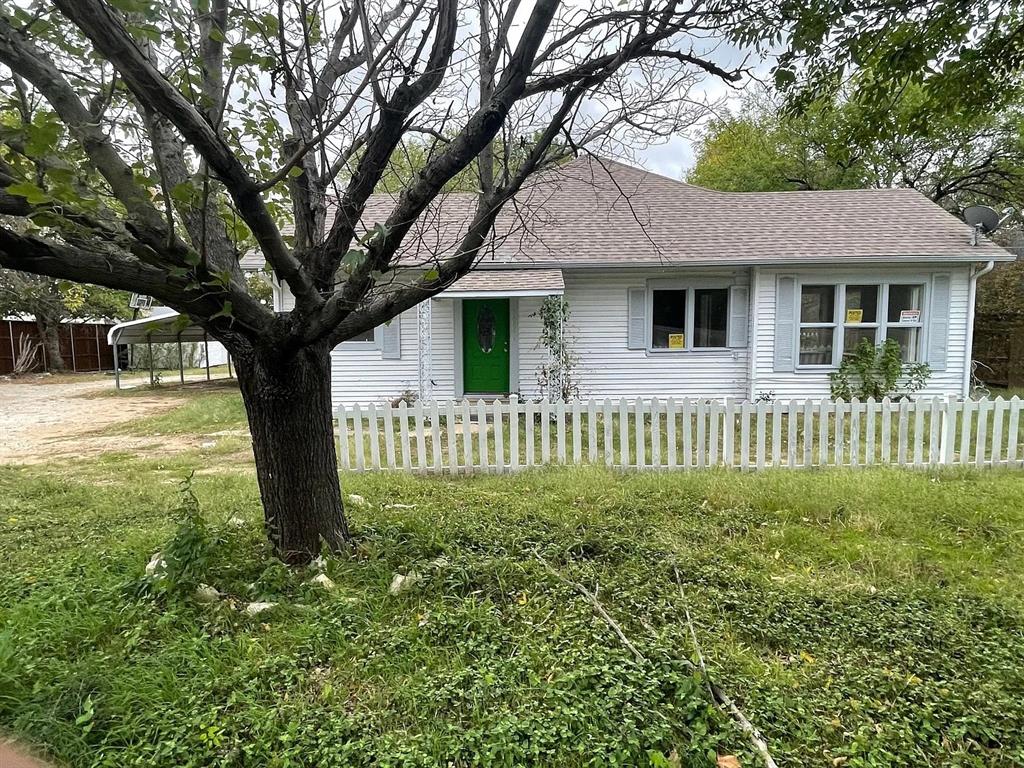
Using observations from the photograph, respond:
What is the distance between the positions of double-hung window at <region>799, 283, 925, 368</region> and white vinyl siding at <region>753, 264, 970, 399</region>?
0.13 metres

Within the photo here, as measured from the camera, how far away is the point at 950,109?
3.94m

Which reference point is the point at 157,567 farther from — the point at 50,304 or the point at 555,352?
the point at 50,304

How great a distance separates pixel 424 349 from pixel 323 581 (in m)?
7.50

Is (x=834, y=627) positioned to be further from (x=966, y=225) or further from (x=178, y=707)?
(x=966, y=225)

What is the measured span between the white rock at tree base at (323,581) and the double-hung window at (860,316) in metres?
9.78

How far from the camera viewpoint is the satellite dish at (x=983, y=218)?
9.94 metres

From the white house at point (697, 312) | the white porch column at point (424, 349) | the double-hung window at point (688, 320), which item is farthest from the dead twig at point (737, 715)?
the double-hung window at point (688, 320)

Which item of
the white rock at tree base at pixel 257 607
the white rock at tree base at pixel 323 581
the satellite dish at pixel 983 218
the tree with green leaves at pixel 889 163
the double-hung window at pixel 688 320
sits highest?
the tree with green leaves at pixel 889 163

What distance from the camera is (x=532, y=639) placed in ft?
8.96

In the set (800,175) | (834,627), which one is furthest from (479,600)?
(800,175)

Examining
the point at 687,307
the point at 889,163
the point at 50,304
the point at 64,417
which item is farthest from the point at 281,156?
the point at 50,304

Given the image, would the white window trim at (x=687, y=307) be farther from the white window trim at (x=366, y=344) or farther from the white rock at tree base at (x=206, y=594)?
the white rock at tree base at (x=206, y=594)

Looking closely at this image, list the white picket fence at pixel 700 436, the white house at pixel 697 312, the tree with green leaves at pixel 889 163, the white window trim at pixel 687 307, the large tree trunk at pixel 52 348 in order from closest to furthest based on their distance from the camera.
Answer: the white picket fence at pixel 700 436 → the white house at pixel 697 312 → the white window trim at pixel 687 307 → the tree with green leaves at pixel 889 163 → the large tree trunk at pixel 52 348

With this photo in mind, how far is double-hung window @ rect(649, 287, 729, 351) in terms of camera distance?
426 inches
